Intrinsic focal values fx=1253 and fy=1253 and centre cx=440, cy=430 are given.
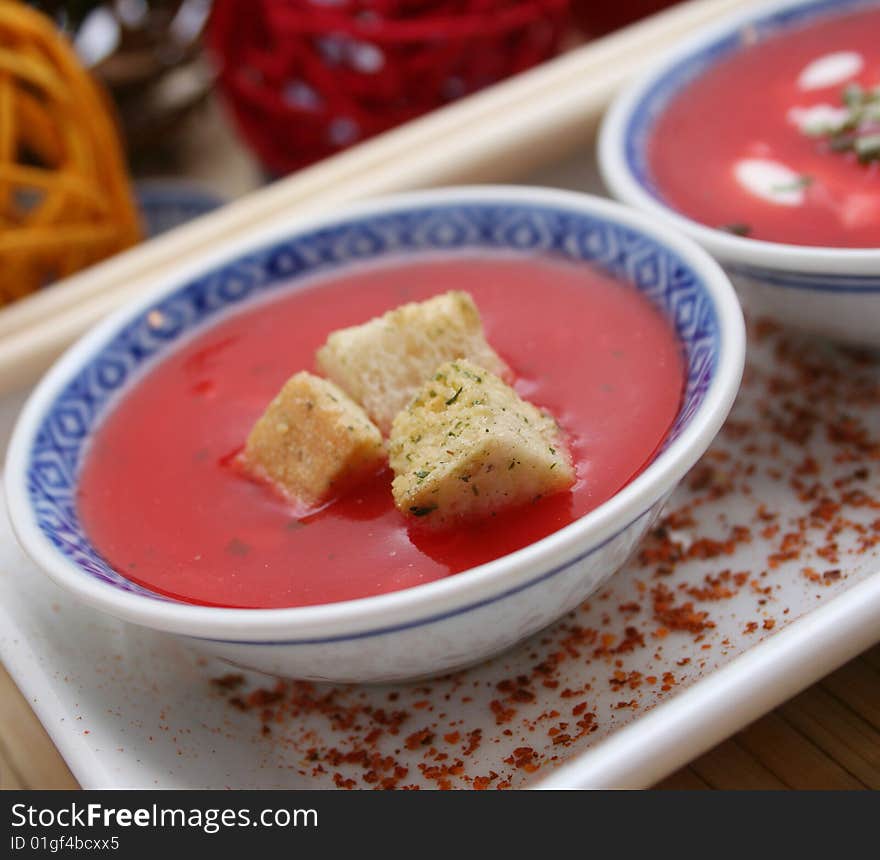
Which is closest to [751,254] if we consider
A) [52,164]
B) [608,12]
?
[52,164]

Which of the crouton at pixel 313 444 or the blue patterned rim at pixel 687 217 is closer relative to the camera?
the crouton at pixel 313 444

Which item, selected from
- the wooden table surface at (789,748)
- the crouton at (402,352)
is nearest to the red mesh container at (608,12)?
the crouton at (402,352)

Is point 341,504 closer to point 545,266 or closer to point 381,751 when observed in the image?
point 381,751

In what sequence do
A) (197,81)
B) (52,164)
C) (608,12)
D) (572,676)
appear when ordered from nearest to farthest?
1. (572,676)
2. (52,164)
3. (608,12)
4. (197,81)

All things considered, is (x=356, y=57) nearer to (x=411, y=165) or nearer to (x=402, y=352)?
(x=411, y=165)

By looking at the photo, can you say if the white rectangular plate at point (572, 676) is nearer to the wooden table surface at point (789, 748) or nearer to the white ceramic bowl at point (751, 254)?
the wooden table surface at point (789, 748)
